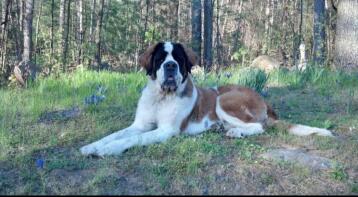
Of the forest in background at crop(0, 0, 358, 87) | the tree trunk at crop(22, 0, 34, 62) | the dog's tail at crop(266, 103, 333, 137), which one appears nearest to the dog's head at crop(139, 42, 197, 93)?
the dog's tail at crop(266, 103, 333, 137)

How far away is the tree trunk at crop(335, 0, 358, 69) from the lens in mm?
10047

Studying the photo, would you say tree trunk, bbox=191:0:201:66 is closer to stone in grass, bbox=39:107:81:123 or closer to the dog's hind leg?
stone in grass, bbox=39:107:81:123

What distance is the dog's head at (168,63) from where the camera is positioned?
16.4ft

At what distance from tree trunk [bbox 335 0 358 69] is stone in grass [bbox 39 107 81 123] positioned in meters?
5.90

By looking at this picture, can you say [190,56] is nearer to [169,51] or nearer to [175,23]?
[169,51]

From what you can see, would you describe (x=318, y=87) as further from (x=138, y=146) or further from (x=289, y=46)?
(x=289, y=46)

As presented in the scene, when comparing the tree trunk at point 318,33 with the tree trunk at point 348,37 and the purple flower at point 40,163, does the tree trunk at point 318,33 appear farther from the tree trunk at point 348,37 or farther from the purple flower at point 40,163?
the purple flower at point 40,163

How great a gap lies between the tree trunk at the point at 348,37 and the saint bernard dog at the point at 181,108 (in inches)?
200

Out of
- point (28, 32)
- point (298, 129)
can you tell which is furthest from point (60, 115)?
point (28, 32)

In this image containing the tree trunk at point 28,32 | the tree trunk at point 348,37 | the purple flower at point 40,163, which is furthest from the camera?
the tree trunk at point 28,32

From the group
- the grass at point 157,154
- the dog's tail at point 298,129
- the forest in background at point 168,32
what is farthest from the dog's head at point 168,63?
the forest in background at point 168,32

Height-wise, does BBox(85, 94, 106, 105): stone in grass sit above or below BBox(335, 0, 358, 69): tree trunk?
below

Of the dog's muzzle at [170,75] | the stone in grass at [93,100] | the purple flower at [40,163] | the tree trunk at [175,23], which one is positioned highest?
the tree trunk at [175,23]

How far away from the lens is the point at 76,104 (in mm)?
6652
